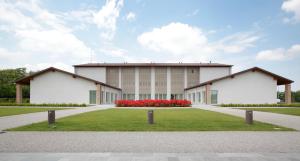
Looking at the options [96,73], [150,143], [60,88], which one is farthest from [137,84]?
[150,143]

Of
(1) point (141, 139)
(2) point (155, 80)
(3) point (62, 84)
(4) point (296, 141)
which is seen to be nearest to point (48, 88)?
(3) point (62, 84)

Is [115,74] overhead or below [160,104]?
overhead

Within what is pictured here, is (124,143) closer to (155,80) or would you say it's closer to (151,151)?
(151,151)

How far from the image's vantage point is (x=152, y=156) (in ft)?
19.7

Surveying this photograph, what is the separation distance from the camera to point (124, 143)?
761 centimetres

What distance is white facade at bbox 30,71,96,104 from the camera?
38.1m

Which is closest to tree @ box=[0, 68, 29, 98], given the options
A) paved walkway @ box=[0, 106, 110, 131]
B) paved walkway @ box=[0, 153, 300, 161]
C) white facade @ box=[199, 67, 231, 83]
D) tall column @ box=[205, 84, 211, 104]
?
white facade @ box=[199, 67, 231, 83]

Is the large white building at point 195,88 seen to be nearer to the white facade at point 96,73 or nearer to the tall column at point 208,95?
the tall column at point 208,95

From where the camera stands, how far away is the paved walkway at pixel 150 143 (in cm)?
674

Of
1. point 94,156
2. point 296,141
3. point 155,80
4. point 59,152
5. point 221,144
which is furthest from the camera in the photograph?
point 155,80

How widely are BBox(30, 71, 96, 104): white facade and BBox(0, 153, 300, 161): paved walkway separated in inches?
1283

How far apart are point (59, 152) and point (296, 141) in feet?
24.7

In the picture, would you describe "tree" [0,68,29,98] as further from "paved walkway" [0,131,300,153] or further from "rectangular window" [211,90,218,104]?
"paved walkway" [0,131,300,153]

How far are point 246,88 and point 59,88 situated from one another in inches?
1213
